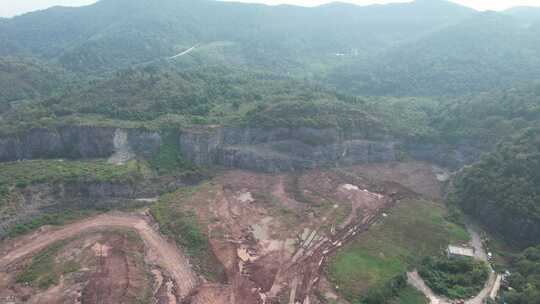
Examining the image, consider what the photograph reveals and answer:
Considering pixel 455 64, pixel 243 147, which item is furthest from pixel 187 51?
pixel 455 64

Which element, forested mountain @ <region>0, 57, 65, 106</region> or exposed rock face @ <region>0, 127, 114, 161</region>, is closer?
exposed rock face @ <region>0, 127, 114, 161</region>

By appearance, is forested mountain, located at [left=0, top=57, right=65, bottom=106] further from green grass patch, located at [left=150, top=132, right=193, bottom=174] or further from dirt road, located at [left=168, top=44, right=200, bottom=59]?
green grass patch, located at [left=150, top=132, right=193, bottom=174]

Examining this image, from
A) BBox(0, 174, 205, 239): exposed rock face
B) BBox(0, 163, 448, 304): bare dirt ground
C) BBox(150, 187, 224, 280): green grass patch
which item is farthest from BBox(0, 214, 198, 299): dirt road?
BBox(0, 174, 205, 239): exposed rock face

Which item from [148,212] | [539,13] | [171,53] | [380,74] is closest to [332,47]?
[380,74]

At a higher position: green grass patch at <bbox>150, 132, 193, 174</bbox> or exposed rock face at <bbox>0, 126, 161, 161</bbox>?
exposed rock face at <bbox>0, 126, 161, 161</bbox>

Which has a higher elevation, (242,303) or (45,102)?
(45,102)

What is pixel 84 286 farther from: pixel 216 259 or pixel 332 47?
pixel 332 47

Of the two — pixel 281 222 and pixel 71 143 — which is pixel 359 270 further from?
pixel 71 143
